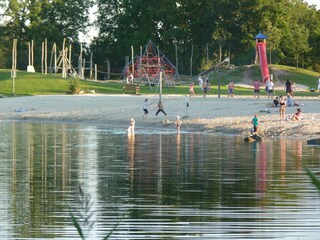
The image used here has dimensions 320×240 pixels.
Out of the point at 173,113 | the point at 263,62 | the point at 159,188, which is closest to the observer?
the point at 159,188

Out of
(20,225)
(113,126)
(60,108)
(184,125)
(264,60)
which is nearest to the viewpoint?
(20,225)

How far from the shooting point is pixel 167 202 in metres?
18.9

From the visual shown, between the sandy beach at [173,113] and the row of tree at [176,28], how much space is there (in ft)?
103

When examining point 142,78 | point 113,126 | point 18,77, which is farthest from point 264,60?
point 113,126

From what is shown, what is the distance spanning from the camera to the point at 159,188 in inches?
862

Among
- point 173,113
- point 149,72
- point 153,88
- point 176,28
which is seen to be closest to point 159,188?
point 173,113

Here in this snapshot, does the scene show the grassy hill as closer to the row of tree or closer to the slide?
the slide

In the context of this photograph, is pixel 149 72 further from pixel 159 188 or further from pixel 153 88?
pixel 159 188

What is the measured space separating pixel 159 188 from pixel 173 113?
31.1 meters

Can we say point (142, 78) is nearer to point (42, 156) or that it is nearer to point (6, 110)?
point (6, 110)

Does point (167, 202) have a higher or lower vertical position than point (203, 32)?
lower

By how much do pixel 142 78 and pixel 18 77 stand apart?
10.1 meters

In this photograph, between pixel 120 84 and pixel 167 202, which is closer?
pixel 167 202

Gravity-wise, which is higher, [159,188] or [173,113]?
[173,113]
